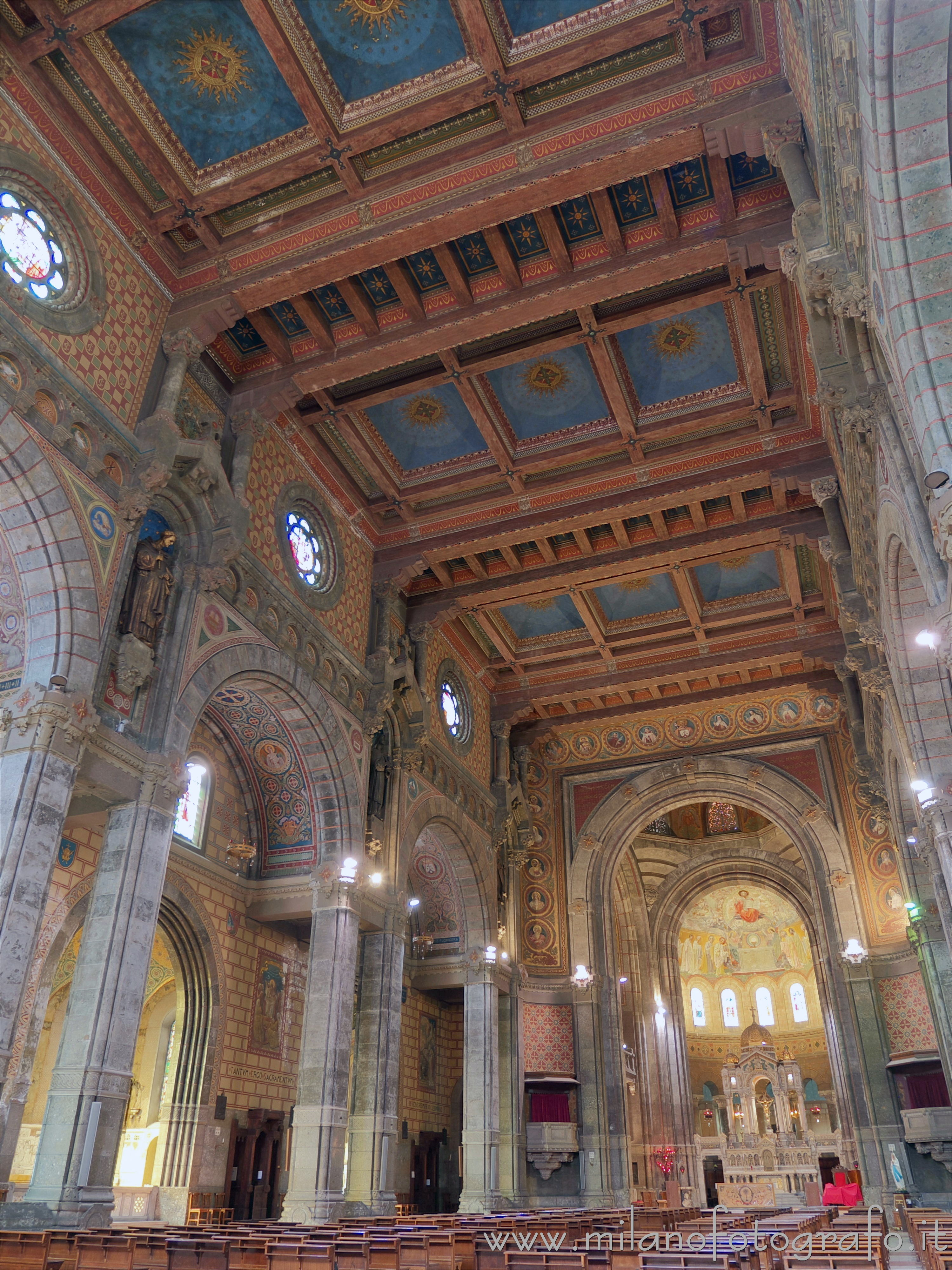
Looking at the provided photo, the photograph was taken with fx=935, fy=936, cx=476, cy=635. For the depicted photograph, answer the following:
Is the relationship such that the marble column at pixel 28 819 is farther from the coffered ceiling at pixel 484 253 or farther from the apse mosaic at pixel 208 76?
the apse mosaic at pixel 208 76

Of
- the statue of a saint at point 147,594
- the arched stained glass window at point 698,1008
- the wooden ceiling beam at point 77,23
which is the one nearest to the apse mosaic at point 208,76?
the wooden ceiling beam at point 77,23

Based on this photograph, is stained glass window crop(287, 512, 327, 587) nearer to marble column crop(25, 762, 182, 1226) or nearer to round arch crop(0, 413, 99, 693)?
round arch crop(0, 413, 99, 693)

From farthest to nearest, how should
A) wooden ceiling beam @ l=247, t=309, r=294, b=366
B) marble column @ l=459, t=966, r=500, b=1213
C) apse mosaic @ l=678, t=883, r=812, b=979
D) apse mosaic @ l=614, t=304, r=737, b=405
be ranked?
apse mosaic @ l=678, t=883, r=812, b=979 → marble column @ l=459, t=966, r=500, b=1213 → apse mosaic @ l=614, t=304, r=737, b=405 → wooden ceiling beam @ l=247, t=309, r=294, b=366

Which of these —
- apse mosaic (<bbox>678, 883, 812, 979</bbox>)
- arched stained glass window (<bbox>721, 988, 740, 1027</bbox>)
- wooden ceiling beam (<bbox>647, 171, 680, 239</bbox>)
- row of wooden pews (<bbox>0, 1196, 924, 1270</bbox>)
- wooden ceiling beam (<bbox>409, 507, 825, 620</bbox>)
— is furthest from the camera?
arched stained glass window (<bbox>721, 988, 740, 1027</bbox>)

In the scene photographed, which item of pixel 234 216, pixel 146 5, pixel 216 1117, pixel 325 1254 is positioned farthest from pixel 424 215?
pixel 216 1117

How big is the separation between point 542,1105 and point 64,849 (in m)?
14.6

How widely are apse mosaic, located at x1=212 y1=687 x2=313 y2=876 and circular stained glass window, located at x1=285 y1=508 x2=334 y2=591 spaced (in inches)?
104

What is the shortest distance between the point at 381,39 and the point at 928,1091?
23023 millimetres

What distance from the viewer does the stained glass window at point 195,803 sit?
54.6ft

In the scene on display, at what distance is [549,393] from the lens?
58.0 feet

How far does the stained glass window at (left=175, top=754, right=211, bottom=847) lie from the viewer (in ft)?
54.6

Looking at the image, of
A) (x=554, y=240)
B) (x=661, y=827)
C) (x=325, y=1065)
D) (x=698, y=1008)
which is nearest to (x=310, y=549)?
(x=554, y=240)

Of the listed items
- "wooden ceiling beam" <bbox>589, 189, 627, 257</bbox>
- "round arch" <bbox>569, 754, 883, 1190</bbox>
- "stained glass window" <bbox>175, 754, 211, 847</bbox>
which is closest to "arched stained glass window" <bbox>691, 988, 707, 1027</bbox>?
"round arch" <bbox>569, 754, 883, 1190</bbox>

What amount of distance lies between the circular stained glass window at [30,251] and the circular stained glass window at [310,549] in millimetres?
5807
